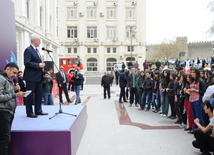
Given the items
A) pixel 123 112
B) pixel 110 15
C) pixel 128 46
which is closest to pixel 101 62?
pixel 128 46

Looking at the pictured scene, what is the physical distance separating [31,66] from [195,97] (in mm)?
4651

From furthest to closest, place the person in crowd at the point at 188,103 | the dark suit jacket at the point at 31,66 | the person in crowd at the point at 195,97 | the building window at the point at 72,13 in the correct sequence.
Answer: the building window at the point at 72,13 → the person in crowd at the point at 188,103 → the person in crowd at the point at 195,97 → the dark suit jacket at the point at 31,66

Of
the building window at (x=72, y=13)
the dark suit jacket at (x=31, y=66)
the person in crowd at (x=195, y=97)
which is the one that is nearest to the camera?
the dark suit jacket at (x=31, y=66)

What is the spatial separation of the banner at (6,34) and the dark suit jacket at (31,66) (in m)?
1.08

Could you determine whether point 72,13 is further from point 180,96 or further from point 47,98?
point 180,96

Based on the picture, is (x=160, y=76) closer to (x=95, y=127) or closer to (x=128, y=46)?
(x=95, y=127)

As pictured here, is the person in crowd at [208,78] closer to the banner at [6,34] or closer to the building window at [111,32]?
the banner at [6,34]

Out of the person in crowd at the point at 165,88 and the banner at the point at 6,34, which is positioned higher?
the banner at the point at 6,34

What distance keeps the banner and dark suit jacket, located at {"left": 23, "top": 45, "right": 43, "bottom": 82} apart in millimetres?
1079

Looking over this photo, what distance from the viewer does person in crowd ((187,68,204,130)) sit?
5.82 meters

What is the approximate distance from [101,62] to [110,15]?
10.5 meters

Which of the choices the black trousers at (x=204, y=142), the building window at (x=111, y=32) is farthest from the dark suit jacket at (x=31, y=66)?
the building window at (x=111, y=32)

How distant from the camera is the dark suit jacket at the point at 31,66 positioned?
4.76m

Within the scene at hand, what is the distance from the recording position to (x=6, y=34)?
18.8ft
